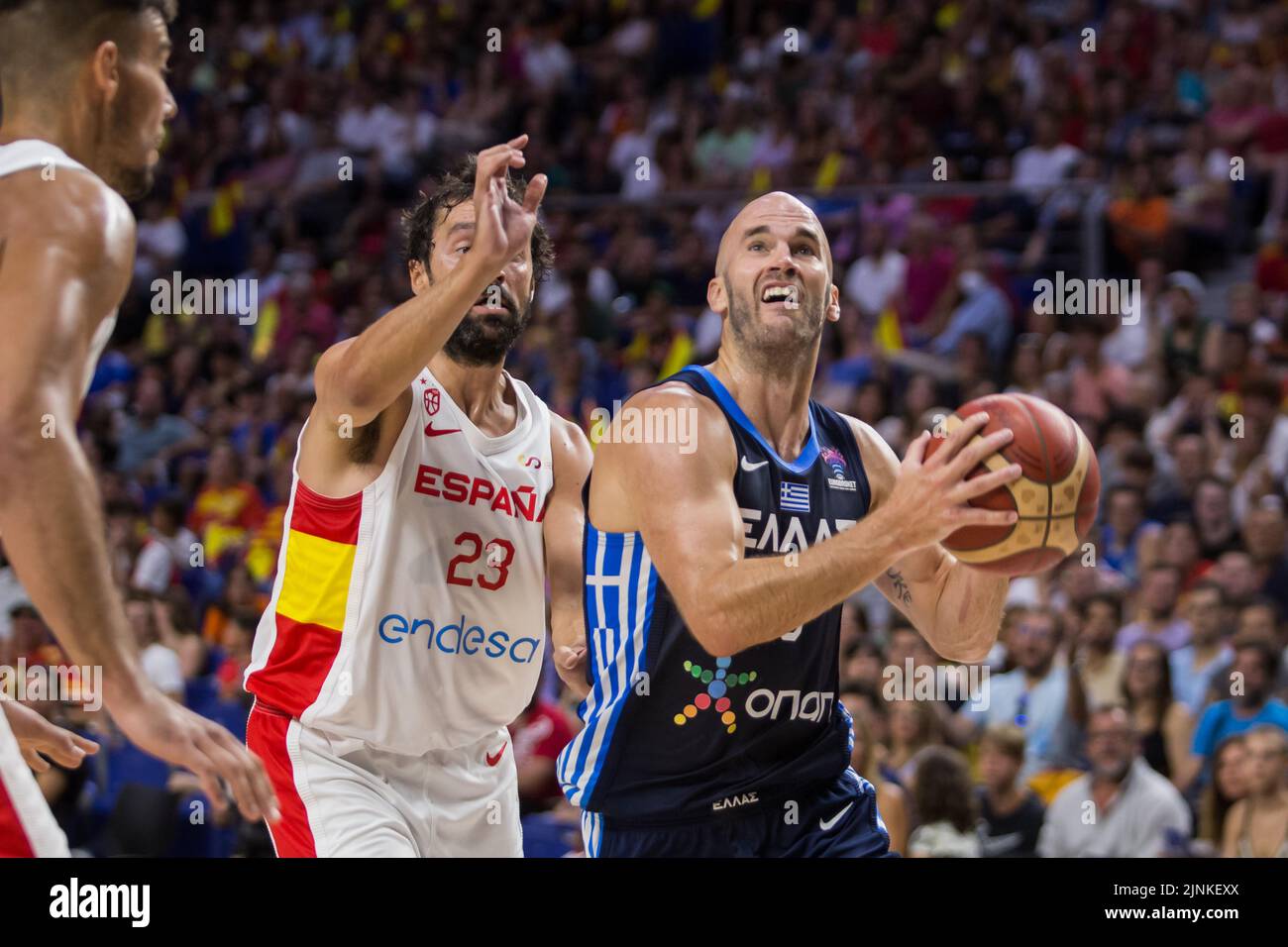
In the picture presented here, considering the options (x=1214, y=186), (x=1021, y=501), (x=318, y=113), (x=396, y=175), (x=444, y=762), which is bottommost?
(x=444, y=762)

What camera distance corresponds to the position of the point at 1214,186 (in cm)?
998

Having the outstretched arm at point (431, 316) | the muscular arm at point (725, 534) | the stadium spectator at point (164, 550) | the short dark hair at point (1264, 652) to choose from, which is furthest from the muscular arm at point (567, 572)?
the stadium spectator at point (164, 550)

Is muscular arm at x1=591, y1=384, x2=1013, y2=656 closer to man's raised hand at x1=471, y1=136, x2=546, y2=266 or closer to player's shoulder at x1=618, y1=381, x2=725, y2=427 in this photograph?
player's shoulder at x1=618, y1=381, x2=725, y2=427

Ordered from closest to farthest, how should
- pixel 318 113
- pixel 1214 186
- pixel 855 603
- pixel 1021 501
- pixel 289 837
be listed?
pixel 1021 501 < pixel 289 837 < pixel 855 603 < pixel 1214 186 < pixel 318 113

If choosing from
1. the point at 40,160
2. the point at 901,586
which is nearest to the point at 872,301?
the point at 901,586

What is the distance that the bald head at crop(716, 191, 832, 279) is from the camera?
4.19 meters

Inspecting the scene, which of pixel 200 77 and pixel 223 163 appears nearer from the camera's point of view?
pixel 223 163

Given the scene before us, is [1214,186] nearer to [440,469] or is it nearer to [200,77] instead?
[440,469]

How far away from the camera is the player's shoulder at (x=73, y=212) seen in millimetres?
2467

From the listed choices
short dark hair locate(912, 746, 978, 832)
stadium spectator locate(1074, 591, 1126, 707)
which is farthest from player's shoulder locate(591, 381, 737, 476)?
stadium spectator locate(1074, 591, 1126, 707)

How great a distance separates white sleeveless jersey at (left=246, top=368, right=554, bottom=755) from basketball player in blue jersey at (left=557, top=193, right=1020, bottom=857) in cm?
32

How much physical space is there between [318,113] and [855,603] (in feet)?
24.9

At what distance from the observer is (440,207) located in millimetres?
4637
